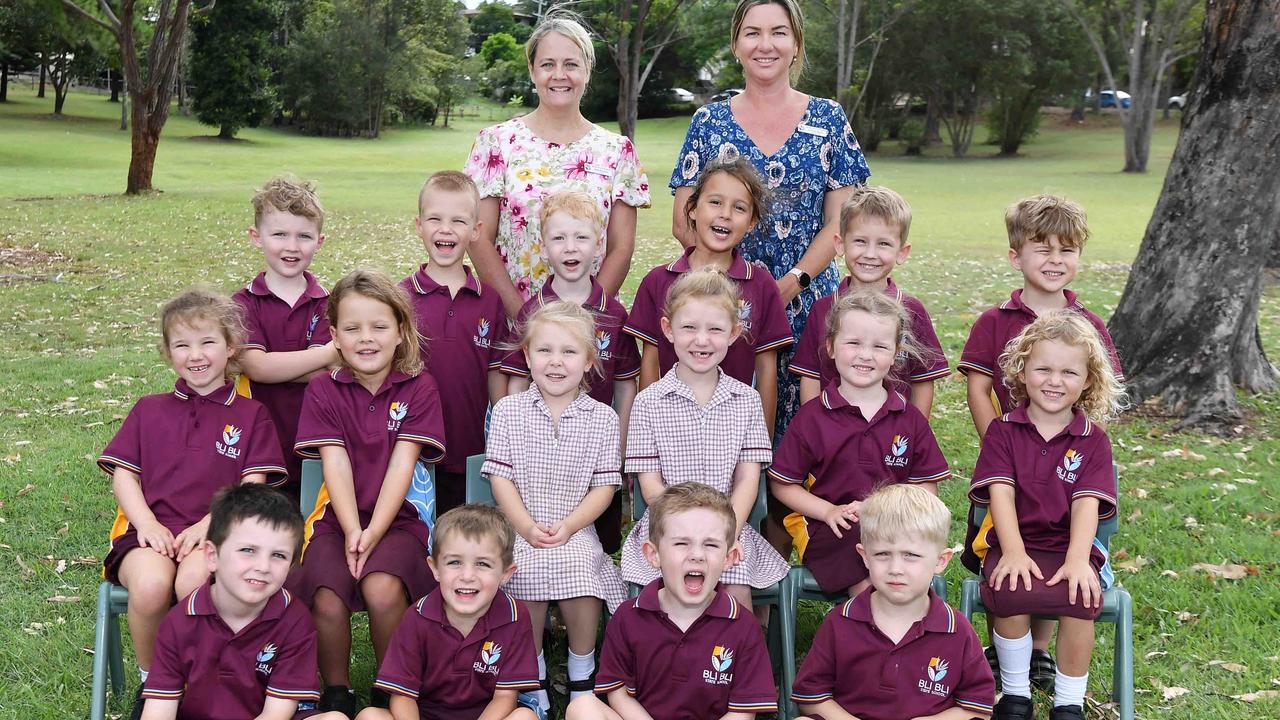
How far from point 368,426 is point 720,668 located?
4.74 ft

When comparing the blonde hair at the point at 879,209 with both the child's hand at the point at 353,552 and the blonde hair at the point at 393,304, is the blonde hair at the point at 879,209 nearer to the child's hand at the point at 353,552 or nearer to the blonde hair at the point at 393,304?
the blonde hair at the point at 393,304

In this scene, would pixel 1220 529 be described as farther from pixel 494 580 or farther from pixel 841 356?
pixel 494 580

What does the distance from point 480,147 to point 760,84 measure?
49.1 inches

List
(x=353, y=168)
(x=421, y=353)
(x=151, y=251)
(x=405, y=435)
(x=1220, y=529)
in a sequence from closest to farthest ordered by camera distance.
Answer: (x=405, y=435) → (x=421, y=353) → (x=1220, y=529) → (x=151, y=251) → (x=353, y=168)

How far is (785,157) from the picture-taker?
451 cm

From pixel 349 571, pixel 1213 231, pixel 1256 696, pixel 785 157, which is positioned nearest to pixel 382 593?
pixel 349 571

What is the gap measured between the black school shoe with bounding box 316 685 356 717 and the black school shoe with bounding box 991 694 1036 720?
2056mm

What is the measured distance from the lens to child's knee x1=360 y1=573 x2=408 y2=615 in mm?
3369

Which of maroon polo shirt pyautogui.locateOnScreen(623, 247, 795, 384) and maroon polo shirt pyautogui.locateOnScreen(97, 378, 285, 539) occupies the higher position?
maroon polo shirt pyautogui.locateOnScreen(623, 247, 795, 384)

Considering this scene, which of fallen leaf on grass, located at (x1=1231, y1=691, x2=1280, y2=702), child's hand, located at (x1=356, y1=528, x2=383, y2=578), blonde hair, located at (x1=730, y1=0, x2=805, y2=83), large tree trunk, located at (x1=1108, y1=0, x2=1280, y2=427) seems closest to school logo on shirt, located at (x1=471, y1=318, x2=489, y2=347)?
child's hand, located at (x1=356, y1=528, x2=383, y2=578)

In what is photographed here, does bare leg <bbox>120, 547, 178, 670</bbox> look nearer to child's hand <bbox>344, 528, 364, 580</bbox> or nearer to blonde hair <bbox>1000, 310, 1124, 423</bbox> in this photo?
child's hand <bbox>344, 528, 364, 580</bbox>

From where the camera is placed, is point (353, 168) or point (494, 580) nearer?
point (494, 580)

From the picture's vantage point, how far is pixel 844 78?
125ft

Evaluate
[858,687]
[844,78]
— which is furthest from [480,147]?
[844,78]
